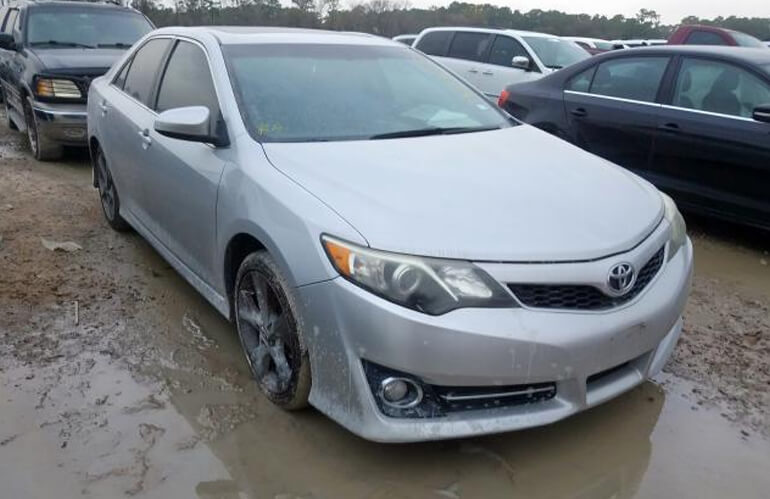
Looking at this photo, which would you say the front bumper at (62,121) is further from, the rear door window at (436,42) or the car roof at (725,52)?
the rear door window at (436,42)

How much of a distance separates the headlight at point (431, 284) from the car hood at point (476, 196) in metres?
0.04

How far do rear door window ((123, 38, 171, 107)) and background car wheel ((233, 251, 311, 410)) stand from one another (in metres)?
1.80

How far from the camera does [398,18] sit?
3259cm

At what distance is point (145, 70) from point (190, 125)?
164 cm

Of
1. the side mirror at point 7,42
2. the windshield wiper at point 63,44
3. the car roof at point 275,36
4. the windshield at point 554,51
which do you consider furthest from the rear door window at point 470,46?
the car roof at point 275,36

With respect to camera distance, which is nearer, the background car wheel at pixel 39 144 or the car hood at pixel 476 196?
the car hood at pixel 476 196

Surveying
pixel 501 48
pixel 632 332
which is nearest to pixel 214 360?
pixel 632 332

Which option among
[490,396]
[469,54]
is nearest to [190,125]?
[490,396]

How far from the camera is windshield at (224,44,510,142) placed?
3.29m

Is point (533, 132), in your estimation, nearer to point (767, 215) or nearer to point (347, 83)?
point (347, 83)

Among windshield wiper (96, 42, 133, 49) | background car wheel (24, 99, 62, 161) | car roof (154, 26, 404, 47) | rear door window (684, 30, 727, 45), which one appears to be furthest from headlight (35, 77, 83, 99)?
rear door window (684, 30, 727, 45)

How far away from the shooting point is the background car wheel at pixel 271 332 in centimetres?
270

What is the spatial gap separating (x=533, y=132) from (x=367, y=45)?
3.64ft

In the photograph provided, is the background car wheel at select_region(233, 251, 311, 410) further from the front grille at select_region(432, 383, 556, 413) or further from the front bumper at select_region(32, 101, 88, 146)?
the front bumper at select_region(32, 101, 88, 146)
